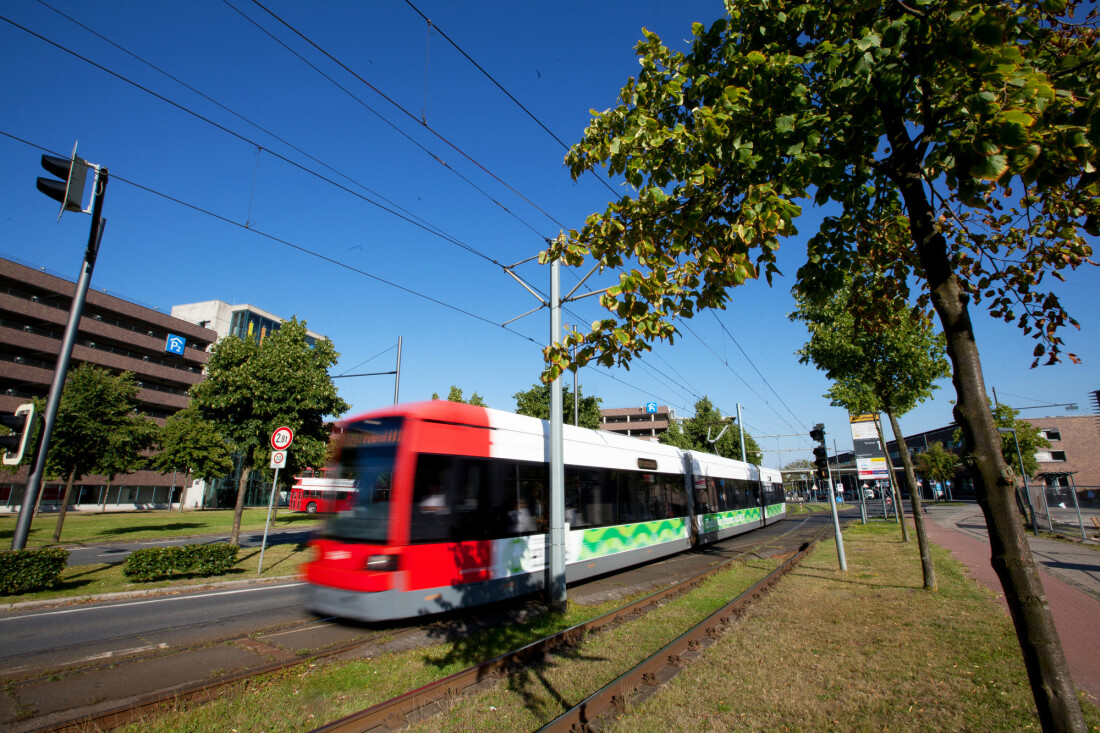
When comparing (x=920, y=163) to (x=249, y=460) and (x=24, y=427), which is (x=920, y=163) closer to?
(x=24, y=427)

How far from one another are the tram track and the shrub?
6.04m

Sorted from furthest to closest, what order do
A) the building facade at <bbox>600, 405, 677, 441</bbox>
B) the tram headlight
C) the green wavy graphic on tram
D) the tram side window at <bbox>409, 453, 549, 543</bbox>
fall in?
the building facade at <bbox>600, 405, 677, 441</bbox> → the green wavy graphic on tram → the tram side window at <bbox>409, 453, 549, 543</bbox> → the tram headlight

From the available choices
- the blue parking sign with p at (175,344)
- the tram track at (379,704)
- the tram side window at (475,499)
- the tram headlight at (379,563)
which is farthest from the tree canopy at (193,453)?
the blue parking sign with p at (175,344)

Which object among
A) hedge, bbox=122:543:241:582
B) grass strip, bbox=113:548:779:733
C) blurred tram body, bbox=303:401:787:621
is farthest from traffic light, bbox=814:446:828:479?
hedge, bbox=122:543:241:582

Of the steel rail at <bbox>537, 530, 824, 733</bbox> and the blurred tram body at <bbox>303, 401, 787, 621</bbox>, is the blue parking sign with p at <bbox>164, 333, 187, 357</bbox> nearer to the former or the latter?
the blurred tram body at <bbox>303, 401, 787, 621</bbox>

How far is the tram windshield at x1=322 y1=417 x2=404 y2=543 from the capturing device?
7211 millimetres

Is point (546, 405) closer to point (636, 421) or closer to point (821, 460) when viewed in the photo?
point (821, 460)

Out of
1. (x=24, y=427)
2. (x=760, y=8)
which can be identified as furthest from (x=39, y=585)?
(x=760, y=8)

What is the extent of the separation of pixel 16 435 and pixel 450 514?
5.73 metres

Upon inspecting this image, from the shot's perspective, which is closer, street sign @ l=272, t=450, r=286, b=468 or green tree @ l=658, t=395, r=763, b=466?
street sign @ l=272, t=450, r=286, b=468

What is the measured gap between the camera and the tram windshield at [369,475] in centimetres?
721

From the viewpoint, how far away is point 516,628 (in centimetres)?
750

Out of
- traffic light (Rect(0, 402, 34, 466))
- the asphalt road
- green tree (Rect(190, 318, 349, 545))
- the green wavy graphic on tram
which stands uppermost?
green tree (Rect(190, 318, 349, 545))

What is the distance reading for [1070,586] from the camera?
32.3ft
